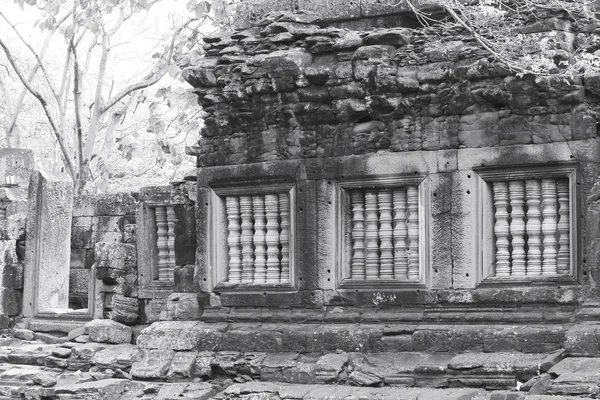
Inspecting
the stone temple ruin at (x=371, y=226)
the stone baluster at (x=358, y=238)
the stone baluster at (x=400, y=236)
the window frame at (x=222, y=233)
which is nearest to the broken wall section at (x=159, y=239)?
the stone temple ruin at (x=371, y=226)

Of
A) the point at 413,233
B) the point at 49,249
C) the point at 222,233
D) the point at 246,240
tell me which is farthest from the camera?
the point at 49,249

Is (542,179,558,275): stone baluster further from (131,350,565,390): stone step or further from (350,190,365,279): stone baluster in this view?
(350,190,365,279): stone baluster

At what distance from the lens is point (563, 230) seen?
367 inches

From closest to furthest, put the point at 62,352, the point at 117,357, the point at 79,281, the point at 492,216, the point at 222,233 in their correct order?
the point at 492,216, the point at 222,233, the point at 117,357, the point at 62,352, the point at 79,281

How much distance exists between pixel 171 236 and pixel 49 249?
217cm

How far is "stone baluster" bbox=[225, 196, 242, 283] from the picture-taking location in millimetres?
10844

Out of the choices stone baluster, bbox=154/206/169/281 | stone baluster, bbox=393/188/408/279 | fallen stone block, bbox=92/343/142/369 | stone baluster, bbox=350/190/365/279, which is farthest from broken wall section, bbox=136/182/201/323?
stone baluster, bbox=393/188/408/279

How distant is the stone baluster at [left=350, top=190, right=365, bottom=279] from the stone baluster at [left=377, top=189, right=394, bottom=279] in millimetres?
170

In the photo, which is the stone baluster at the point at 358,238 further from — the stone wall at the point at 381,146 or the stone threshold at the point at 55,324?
the stone threshold at the point at 55,324

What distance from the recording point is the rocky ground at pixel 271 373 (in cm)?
880

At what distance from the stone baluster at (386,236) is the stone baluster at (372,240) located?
43 millimetres

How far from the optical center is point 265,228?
35.1ft

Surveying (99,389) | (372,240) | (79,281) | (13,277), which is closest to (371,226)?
(372,240)

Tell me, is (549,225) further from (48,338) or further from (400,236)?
(48,338)
